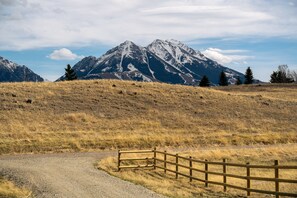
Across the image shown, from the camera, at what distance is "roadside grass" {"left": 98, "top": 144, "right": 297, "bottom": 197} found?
68.1 feet

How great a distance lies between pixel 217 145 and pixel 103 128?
1296 cm

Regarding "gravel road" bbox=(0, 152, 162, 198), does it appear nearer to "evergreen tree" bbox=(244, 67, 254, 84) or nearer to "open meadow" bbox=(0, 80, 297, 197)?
"open meadow" bbox=(0, 80, 297, 197)

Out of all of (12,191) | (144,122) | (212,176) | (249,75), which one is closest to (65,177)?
(12,191)

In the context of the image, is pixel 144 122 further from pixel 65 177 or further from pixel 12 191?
pixel 12 191

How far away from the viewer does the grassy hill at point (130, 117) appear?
42625 millimetres

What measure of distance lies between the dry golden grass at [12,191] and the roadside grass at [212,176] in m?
5.87

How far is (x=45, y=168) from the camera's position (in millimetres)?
27859

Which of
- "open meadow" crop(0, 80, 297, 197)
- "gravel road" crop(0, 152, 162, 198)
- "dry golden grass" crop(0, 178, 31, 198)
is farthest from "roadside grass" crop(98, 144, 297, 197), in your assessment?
"dry golden grass" crop(0, 178, 31, 198)

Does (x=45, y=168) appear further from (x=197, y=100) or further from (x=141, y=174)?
(x=197, y=100)

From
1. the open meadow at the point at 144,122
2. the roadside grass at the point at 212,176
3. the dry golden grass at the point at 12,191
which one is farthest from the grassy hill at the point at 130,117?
the dry golden grass at the point at 12,191

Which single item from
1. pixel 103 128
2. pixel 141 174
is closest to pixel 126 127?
pixel 103 128

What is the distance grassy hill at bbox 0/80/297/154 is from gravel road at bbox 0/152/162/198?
6113 mm

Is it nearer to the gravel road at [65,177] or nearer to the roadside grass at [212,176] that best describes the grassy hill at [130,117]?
the gravel road at [65,177]

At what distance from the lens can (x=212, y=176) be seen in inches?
1093
